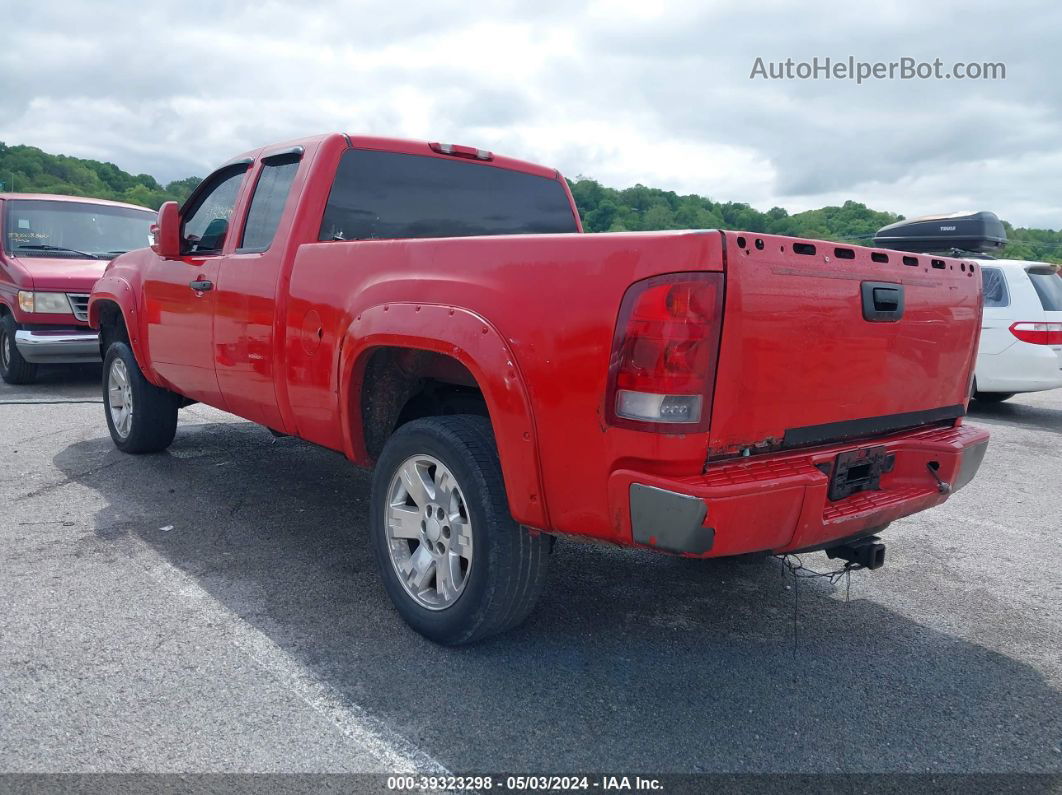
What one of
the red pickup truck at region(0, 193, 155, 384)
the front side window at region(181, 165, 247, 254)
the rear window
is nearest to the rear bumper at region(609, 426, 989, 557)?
the front side window at region(181, 165, 247, 254)

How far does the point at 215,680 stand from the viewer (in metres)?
2.85

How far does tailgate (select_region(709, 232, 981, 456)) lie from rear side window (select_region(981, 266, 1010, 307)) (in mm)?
5956

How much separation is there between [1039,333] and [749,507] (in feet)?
24.2

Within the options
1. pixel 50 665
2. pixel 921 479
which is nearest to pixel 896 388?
pixel 921 479

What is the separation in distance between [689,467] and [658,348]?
1.18ft

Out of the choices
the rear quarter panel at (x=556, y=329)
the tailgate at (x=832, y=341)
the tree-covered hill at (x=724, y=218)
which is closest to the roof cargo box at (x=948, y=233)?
the tree-covered hill at (x=724, y=218)

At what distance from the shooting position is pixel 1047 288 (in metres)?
8.61

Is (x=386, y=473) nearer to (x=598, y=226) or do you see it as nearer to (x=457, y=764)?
(x=457, y=764)

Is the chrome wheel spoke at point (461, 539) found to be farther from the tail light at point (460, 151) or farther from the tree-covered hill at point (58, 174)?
the tree-covered hill at point (58, 174)

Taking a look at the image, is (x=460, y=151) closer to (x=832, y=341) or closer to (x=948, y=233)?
(x=832, y=341)

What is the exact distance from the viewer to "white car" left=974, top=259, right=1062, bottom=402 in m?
8.40

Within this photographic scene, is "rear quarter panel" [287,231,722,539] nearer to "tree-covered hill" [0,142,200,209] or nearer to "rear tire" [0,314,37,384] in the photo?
"rear tire" [0,314,37,384]

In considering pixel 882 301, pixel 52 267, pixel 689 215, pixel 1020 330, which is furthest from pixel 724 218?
pixel 52 267

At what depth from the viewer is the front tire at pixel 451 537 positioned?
2914 millimetres
